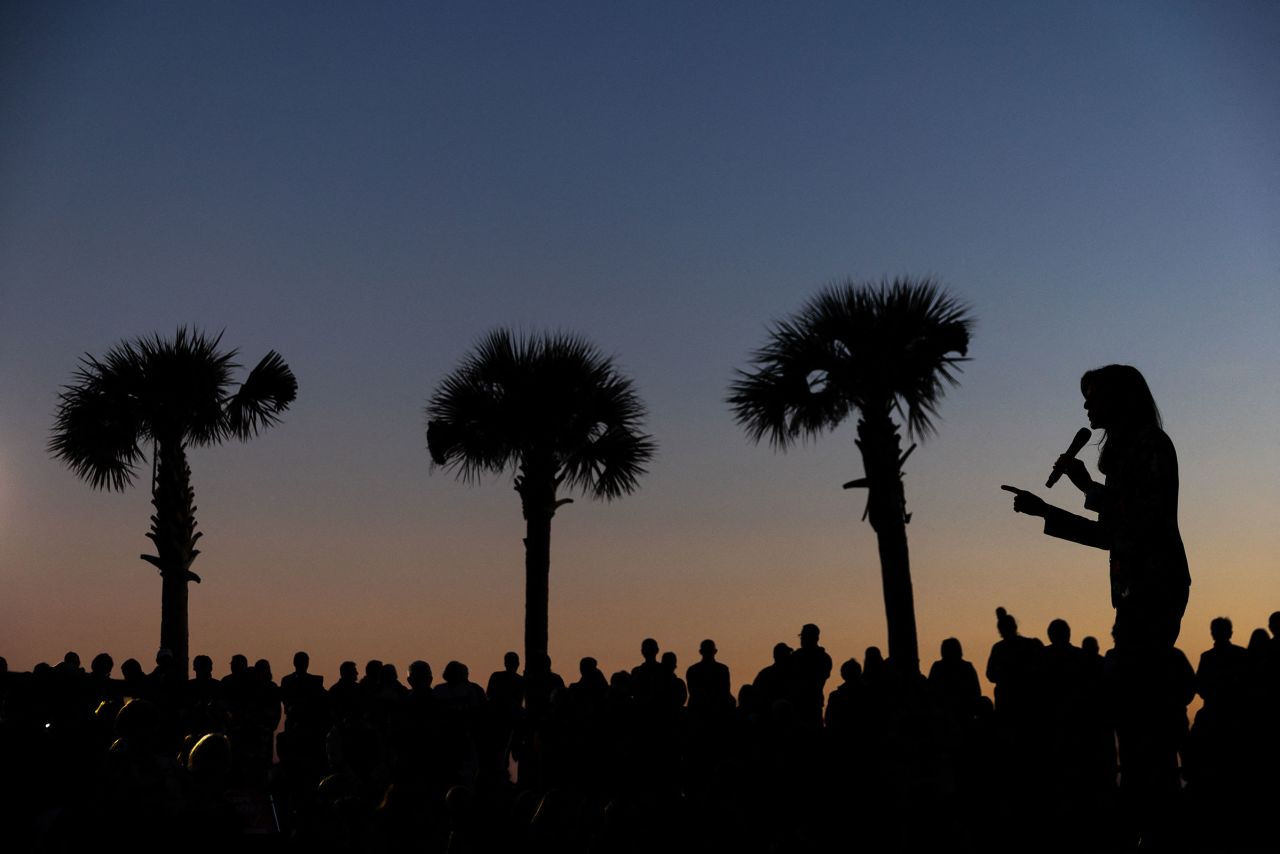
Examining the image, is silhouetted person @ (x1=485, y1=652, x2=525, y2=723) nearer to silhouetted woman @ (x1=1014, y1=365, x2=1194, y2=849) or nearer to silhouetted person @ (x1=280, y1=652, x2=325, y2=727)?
silhouetted person @ (x1=280, y1=652, x2=325, y2=727)

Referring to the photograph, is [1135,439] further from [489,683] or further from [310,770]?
[489,683]

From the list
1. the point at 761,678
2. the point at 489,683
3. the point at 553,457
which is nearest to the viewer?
the point at 761,678

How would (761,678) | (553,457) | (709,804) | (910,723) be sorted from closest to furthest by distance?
(709,804)
(910,723)
(761,678)
(553,457)

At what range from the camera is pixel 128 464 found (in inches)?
1017

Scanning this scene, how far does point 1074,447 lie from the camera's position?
19.9 feet

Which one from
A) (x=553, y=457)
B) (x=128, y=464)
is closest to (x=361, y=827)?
(x=553, y=457)

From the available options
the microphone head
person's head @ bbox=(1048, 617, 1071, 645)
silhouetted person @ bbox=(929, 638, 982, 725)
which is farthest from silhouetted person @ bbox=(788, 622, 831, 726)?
the microphone head

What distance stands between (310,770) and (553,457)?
549 inches

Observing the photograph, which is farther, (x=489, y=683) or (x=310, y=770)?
(x=489, y=683)

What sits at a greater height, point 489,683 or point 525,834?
point 489,683

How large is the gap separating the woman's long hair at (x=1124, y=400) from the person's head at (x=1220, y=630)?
23.9 feet

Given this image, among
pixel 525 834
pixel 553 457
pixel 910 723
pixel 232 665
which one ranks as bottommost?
pixel 525 834

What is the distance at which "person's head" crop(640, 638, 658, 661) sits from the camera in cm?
1469

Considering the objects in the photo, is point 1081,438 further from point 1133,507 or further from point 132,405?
point 132,405
